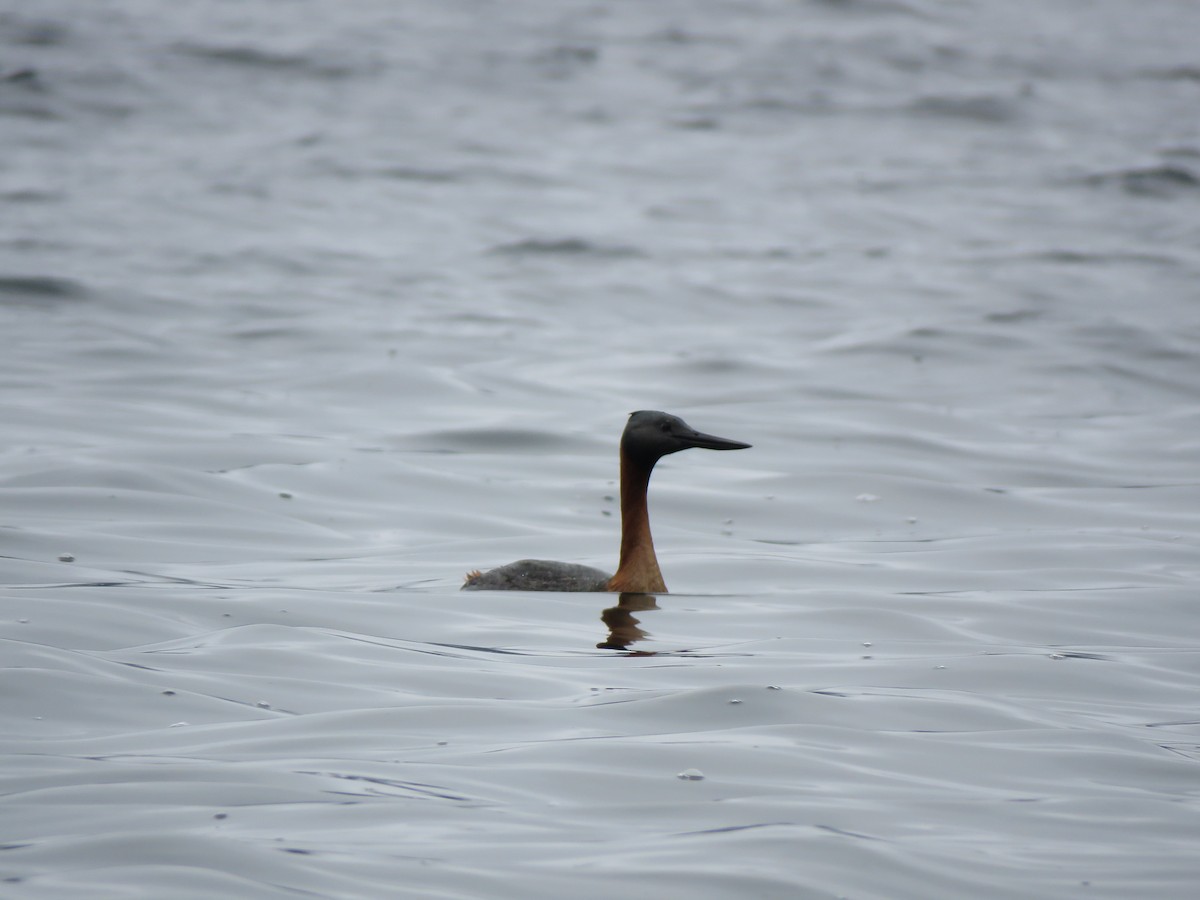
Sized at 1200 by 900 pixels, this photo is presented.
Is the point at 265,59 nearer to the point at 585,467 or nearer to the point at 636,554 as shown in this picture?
the point at 585,467

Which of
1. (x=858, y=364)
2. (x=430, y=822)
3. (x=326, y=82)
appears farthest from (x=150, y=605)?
(x=326, y=82)

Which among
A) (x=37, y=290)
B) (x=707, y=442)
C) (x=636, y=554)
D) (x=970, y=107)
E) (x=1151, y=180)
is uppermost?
(x=970, y=107)

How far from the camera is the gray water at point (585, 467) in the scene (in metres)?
5.22

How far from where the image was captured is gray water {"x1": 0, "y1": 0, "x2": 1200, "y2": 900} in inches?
206

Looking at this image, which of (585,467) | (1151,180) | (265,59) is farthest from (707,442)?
(265,59)

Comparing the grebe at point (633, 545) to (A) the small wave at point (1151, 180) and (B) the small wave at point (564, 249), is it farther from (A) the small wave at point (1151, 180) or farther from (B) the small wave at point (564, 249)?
(A) the small wave at point (1151, 180)

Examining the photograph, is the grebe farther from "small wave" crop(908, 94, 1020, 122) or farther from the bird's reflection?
"small wave" crop(908, 94, 1020, 122)

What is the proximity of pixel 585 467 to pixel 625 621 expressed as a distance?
464 centimetres

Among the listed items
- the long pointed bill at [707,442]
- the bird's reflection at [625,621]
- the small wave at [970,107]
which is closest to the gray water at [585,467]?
the bird's reflection at [625,621]

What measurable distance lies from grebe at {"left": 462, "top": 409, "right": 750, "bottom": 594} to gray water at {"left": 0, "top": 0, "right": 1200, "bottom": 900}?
0.45 feet

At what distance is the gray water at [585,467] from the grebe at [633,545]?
14 cm

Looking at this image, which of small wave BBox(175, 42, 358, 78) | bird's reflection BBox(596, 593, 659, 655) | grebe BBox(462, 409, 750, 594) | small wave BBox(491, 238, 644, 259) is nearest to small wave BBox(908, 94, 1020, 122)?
small wave BBox(491, 238, 644, 259)

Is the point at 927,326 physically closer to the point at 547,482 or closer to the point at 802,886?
the point at 547,482

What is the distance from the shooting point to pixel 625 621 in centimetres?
834
